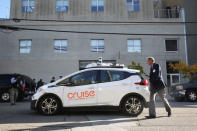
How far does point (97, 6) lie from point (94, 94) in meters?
16.7

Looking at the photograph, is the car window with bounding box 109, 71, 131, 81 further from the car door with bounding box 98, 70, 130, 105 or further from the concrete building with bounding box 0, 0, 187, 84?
the concrete building with bounding box 0, 0, 187, 84

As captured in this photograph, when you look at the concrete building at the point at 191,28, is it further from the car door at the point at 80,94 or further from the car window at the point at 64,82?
the car window at the point at 64,82

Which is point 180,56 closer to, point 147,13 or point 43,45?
point 147,13

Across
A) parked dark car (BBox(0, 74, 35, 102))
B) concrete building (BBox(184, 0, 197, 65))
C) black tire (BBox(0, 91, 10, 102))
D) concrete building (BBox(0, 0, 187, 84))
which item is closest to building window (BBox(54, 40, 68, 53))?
concrete building (BBox(0, 0, 187, 84))

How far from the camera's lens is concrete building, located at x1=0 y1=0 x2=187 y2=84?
20328 mm

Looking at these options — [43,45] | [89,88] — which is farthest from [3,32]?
[89,88]

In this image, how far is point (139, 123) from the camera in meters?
5.63

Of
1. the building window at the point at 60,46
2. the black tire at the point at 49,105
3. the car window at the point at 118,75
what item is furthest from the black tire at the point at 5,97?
the building window at the point at 60,46

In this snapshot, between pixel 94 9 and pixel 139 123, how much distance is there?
1778 centimetres

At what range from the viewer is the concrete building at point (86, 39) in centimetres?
2033

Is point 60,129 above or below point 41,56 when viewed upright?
below

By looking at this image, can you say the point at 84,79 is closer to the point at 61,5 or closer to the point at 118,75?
the point at 118,75

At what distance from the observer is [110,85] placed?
22.2 ft

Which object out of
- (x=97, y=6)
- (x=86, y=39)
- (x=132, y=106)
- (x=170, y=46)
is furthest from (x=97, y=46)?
(x=132, y=106)
